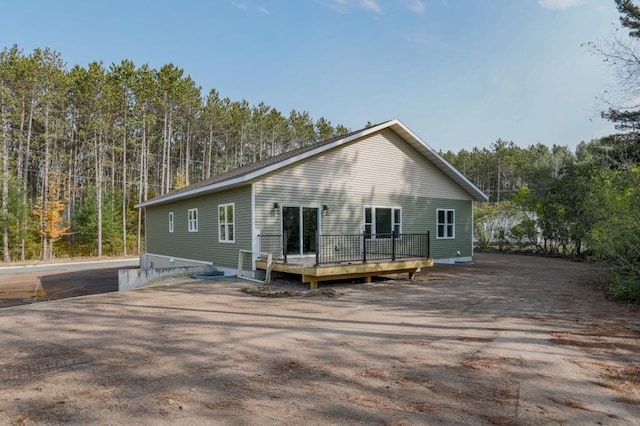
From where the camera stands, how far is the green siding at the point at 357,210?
36.9 feet

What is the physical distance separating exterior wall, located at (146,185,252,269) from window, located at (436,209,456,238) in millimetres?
8293

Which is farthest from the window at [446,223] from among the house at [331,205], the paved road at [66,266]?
the paved road at [66,266]

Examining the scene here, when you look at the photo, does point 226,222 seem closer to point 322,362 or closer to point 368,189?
point 368,189

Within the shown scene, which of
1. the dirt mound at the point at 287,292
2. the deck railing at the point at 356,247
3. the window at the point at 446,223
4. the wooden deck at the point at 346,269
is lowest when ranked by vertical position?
the dirt mound at the point at 287,292

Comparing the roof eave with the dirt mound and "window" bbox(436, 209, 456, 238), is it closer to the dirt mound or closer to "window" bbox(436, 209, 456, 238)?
the dirt mound

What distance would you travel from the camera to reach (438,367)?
13.1 feet

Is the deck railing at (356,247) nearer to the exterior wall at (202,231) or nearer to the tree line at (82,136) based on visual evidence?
the exterior wall at (202,231)

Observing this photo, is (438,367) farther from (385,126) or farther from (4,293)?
(4,293)

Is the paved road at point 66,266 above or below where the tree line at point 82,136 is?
below

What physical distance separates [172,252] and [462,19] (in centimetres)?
1455

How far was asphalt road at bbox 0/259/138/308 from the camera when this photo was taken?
41.3 feet

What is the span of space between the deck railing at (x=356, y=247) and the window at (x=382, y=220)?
1.63 feet

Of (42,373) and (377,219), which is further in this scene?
(377,219)

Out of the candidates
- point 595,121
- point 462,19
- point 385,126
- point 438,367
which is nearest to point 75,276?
point 385,126
